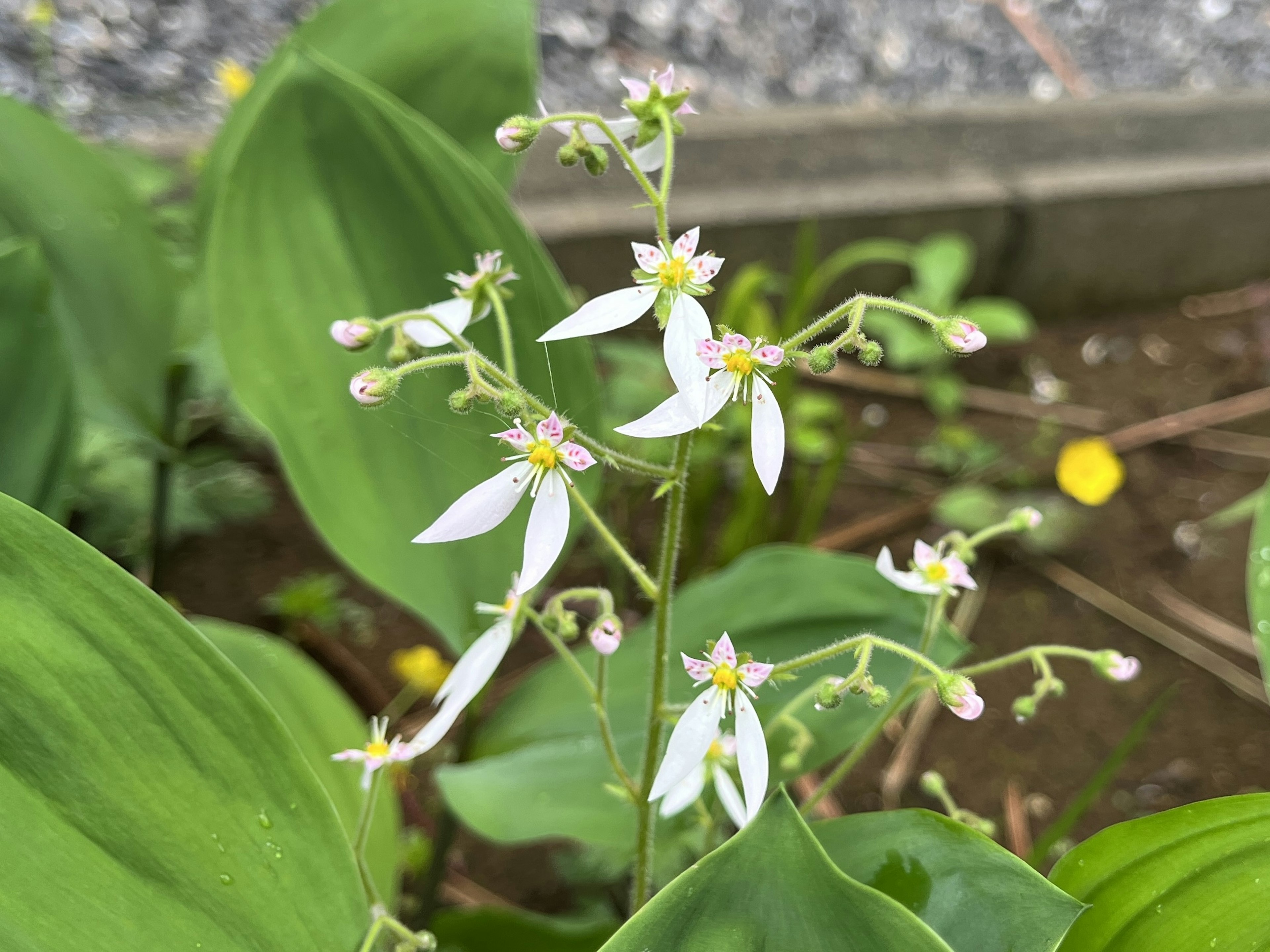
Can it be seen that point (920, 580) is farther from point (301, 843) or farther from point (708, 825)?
point (301, 843)

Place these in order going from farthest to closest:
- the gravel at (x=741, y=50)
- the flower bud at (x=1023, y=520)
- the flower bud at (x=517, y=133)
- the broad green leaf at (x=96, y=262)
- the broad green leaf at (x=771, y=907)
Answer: the gravel at (x=741, y=50) → the broad green leaf at (x=96, y=262) → the flower bud at (x=1023, y=520) → the flower bud at (x=517, y=133) → the broad green leaf at (x=771, y=907)

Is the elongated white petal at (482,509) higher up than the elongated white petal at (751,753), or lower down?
higher up

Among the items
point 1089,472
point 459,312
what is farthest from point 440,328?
point 1089,472

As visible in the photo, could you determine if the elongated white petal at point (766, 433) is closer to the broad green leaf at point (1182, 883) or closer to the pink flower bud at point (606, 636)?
the pink flower bud at point (606, 636)

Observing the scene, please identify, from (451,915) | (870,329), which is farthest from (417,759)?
(870,329)

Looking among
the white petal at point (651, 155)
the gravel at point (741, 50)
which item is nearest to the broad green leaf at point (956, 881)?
the white petal at point (651, 155)

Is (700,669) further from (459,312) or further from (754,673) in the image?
(459,312)
